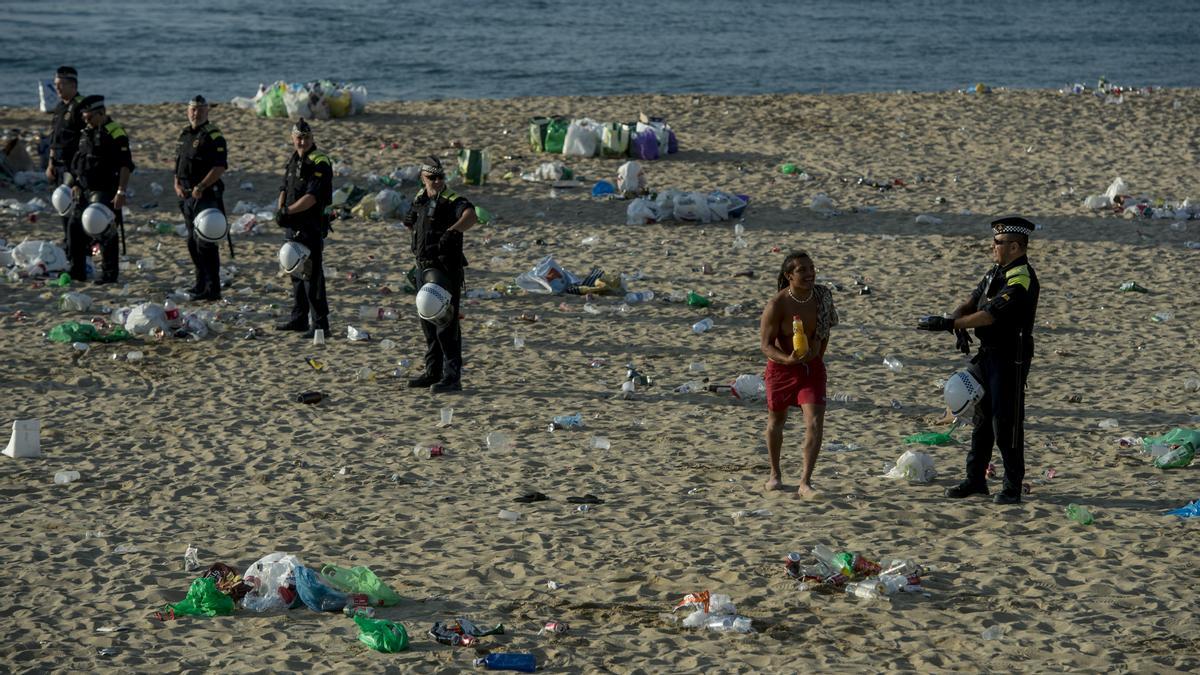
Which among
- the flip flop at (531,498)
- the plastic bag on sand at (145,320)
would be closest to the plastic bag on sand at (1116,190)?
the plastic bag on sand at (145,320)

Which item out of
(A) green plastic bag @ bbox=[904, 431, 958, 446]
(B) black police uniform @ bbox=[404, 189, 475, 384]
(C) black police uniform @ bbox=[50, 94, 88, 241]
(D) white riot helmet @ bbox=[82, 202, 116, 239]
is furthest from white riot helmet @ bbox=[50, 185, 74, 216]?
(A) green plastic bag @ bbox=[904, 431, 958, 446]

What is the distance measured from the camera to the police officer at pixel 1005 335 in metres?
7.57

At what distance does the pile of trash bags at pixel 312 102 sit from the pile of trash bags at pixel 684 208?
6.48 meters

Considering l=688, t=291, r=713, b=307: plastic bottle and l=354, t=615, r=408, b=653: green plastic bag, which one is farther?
l=688, t=291, r=713, b=307: plastic bottle

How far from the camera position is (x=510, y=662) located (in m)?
6.11

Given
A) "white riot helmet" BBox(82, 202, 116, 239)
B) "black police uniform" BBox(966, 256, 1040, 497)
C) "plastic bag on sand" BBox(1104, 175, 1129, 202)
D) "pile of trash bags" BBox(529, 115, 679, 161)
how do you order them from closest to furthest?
"black police uniform" BBox(966, 256, 1040, 497) < "white riot helmet" BBox(82, 202, 116, 239) < "plastic bag on sand" BBox(1104, 175, 1129, 202) < "pile of trash bags" BBox(529, 115, 679, 161)

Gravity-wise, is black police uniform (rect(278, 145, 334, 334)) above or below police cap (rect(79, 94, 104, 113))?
below

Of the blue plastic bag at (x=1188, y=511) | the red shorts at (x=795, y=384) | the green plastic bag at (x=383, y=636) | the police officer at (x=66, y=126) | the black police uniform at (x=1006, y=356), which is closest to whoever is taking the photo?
the green plastic bag at (x=383, y=636)

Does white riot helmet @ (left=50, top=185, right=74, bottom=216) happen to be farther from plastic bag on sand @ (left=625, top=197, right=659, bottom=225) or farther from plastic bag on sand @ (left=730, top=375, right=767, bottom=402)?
plastic bag on sand @ (left=730, top=375, right=767, bottom=402)

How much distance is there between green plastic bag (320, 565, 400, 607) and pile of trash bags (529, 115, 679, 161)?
12.0 m

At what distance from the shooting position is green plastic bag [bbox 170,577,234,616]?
6.64 meters

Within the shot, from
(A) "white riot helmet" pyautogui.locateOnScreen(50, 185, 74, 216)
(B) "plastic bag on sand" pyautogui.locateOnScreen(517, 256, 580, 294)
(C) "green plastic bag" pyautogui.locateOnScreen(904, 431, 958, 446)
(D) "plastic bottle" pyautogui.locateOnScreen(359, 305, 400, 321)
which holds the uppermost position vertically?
(A) "white riot helmet" pyautogui.locateOnScreen(50, 185, 74, 216)

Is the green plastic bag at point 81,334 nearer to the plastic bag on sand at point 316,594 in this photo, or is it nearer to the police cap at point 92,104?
the police cap at point 92,104

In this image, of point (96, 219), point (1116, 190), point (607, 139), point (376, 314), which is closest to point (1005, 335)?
point (376, 314)
